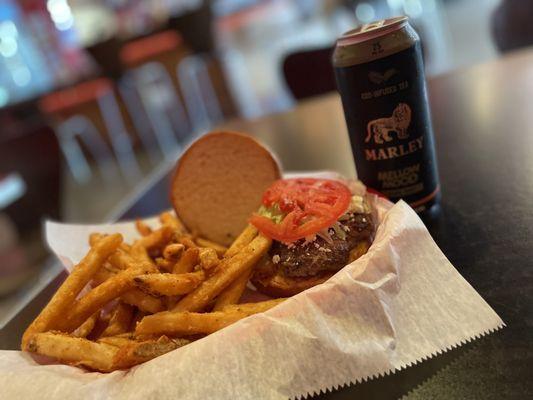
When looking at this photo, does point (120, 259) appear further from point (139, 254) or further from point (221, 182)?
point (221, 182)

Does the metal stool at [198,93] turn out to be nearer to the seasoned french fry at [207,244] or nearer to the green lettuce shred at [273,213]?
the seasoned french fry at [207,244]

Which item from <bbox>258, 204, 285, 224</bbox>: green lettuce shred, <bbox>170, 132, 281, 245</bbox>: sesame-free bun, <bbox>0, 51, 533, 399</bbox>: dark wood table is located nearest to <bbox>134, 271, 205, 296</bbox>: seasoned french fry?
<bbox>258, 204, 285, 224</bbox>: green lettuce shred

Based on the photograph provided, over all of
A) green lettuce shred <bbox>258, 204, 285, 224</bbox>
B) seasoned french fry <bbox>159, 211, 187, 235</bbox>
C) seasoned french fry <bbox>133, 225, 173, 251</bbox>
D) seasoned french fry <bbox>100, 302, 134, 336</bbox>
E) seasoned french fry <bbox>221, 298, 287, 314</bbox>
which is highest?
green lettuce shred <bbox>258, 204, 285, 224</bbox>

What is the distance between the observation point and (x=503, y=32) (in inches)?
114

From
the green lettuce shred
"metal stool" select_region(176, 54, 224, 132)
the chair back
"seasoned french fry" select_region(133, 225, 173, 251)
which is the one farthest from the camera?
"metal stool" select_region(176, 54, 224, 132)

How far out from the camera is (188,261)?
102 cm

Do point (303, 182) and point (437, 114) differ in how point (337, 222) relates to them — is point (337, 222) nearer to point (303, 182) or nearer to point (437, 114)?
point (303, 182)

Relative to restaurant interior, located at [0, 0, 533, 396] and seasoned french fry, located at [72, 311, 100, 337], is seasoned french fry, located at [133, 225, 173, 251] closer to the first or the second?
seasoned french fry, located at [72, 311, 100, 337]

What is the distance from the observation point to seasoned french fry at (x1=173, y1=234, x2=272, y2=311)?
38.6 inches

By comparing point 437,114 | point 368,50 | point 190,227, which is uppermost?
point 368,50

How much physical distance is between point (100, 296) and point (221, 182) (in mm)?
520

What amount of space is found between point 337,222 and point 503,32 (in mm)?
2417

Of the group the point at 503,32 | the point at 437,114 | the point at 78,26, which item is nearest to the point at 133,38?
the point at 78,26

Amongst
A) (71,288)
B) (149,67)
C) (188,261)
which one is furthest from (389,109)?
(149,67)
